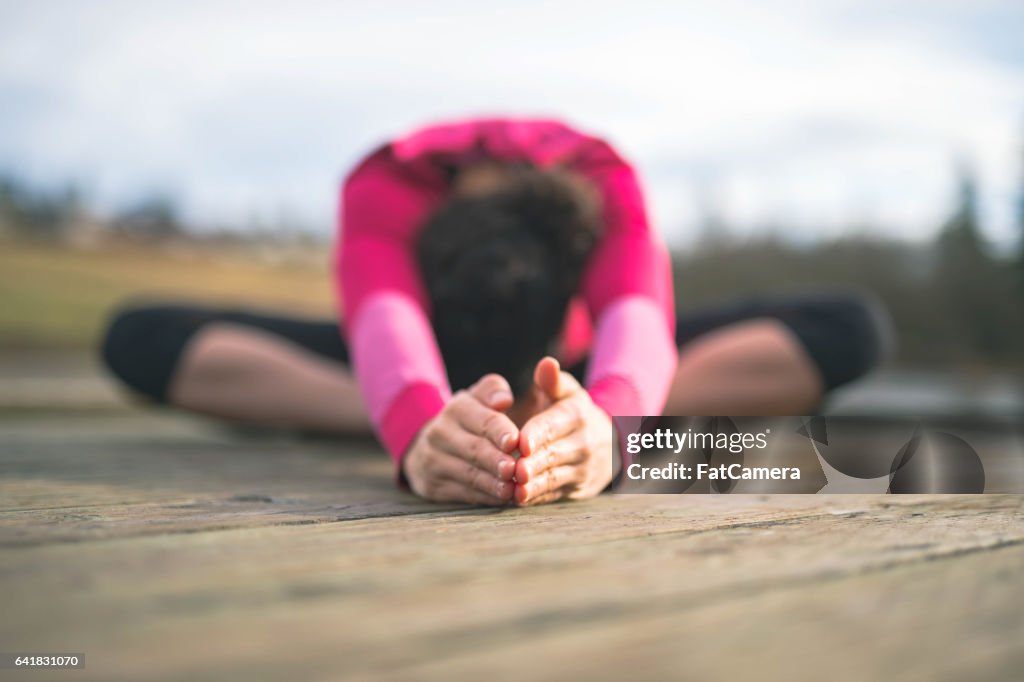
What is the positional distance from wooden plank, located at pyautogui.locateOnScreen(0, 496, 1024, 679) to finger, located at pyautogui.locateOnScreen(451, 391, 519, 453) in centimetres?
7

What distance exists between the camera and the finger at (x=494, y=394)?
2.58ft

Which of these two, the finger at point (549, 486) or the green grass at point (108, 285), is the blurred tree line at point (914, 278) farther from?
the green grass at point (108, 285)

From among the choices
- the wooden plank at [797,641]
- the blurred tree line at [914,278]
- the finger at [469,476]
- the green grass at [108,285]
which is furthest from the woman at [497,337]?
the green grass at [108,285]

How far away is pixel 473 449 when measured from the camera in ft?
2.55

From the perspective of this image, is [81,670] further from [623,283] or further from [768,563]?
[623,283]

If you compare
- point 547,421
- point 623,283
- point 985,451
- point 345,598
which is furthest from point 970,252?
point 345,598

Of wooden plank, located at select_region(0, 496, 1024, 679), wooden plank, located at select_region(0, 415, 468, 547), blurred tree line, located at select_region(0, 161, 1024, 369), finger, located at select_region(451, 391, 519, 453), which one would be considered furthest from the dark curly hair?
blurred tree line, located at select_region(0, 161, 1024, 369)

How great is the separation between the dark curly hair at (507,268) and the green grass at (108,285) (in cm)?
870

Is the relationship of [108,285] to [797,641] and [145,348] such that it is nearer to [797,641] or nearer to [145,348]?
[145,348]

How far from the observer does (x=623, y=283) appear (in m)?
1.31

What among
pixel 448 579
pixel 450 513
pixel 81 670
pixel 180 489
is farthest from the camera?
pixel 180 489

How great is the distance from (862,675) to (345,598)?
0.28 m

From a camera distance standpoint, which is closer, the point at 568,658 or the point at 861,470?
the point at 568,658

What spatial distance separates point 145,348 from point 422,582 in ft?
4.39
